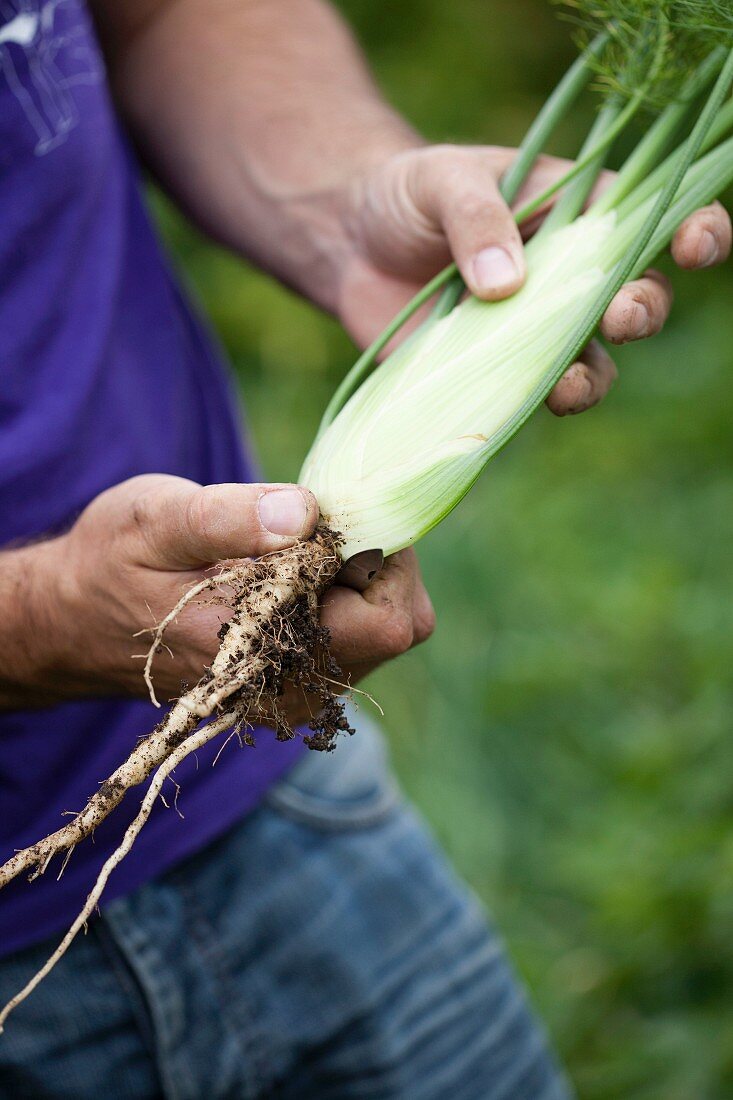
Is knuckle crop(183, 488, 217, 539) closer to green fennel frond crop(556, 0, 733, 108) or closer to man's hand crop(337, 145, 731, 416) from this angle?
man's hand crop(337, 145, 731, 416)

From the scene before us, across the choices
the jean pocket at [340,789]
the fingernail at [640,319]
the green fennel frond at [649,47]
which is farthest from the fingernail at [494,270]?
the jean pocket at [340,789]

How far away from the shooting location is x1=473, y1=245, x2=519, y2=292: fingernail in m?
1.39

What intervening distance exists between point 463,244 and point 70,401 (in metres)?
0.60

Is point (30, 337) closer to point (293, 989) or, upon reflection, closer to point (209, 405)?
point (209, 405)

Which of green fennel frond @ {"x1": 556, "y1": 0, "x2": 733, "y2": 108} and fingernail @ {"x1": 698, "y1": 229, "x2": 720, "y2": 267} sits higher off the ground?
green fennel frond @ {"x1": 556, "y1": 0, "x2": 733, "y2": 108}

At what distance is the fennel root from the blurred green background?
1.02 meters

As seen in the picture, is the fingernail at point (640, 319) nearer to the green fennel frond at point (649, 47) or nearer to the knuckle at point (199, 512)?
the green fennel frond at point (649, 47)

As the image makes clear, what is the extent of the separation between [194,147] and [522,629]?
1.78 meters

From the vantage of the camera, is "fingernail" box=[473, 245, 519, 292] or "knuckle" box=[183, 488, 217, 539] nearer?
"knuckle" box=[183, 488, 217, 539]

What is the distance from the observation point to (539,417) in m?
4.08

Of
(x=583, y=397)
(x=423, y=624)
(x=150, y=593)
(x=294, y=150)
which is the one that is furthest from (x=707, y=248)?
(x=150, y=593)

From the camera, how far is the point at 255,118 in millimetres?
1811

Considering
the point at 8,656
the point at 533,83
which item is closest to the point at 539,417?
the point at 533,83

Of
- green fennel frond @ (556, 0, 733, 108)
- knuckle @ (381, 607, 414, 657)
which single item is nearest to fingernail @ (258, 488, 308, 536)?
knuckle @ (381, 607, 414, 657)
